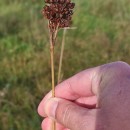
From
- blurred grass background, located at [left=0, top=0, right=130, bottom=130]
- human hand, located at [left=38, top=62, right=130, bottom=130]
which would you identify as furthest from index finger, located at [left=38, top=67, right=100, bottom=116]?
blurred grass background, located at [left=0, top=0, right=130, bottom=130]

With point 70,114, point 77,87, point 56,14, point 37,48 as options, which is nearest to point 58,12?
point 56,14

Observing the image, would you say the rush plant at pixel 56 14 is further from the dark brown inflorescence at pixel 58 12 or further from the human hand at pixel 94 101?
the human hand at pixel 94 101

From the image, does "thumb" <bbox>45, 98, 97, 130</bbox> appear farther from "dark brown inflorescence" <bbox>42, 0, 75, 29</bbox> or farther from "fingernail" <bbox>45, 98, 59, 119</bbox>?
"dark brown inflorescence" <bbox>42, 0, 75, 29</bbox>

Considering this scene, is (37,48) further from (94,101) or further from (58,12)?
(58,12)

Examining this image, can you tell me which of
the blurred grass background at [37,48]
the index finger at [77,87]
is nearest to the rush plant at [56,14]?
→ the index finger at [77,87]

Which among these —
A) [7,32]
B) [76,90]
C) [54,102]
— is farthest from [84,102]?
[7,32]

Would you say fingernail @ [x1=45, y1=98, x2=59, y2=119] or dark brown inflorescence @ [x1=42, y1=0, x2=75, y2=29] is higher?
dark brown inflorescence @ [x1=42, y1=0, x2=75, y2=29]
